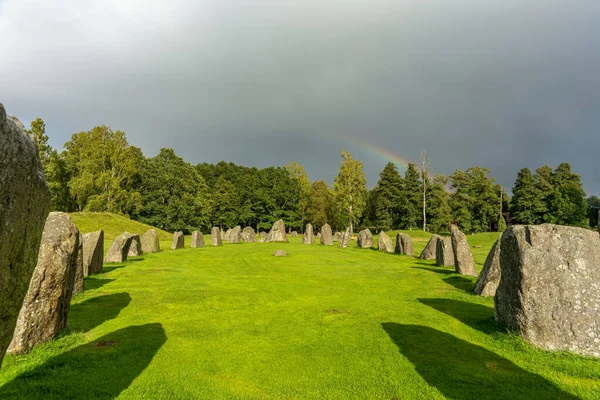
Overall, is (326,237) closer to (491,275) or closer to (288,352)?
(491,275)

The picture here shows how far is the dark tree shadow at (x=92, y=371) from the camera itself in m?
5.16

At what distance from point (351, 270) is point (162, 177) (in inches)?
2295

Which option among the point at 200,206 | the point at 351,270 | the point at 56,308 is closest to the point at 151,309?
the point at 56,308

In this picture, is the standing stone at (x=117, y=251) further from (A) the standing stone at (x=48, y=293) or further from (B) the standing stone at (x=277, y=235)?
(B) the standing stone at (x=277, y=235)

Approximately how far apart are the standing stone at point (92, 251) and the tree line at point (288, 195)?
4430 centimetres

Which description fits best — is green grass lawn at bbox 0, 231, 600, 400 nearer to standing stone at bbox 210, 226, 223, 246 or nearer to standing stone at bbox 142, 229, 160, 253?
standing stone at bbox 142, 229, 160, 253

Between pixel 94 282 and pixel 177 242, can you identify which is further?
pixel 177 242

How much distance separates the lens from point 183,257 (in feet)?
78.7

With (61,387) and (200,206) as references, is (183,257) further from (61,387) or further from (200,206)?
(200,206)

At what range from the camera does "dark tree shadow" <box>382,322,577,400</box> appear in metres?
5.38

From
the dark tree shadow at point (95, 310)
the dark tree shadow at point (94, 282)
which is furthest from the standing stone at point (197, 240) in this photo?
the dark tree shadow at point (95, 310)

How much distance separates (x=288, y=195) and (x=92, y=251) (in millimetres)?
59981

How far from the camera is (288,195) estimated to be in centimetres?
7481

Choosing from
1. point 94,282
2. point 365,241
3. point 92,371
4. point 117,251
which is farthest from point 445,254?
point 117,251
